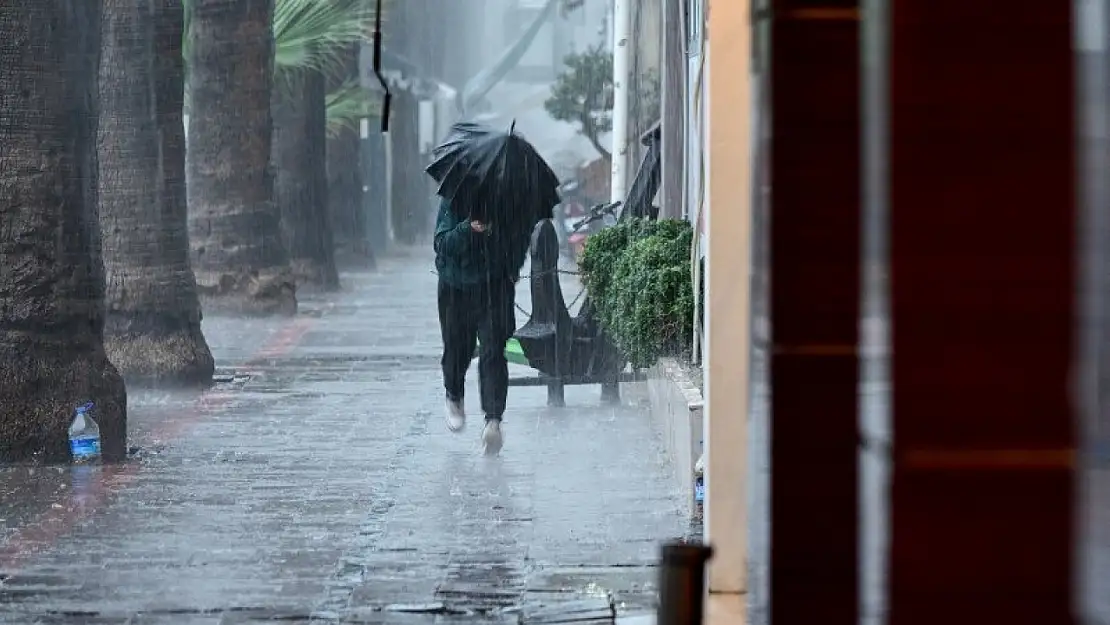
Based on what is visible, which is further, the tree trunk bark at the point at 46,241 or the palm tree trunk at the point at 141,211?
the palm tree trunk at the point at 141,211

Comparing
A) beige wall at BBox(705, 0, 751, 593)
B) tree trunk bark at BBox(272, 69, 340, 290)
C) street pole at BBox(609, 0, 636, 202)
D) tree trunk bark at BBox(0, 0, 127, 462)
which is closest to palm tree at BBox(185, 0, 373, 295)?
tree trunk bark at BBox(272, 69, 340, 290)

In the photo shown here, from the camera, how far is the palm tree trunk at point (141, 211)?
45.5 feet

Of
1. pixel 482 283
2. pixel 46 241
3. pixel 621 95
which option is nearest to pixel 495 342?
pixel 482 283

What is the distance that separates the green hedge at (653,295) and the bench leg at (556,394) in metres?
1.06

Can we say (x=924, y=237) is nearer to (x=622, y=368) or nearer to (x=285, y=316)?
(x=622, y=368)

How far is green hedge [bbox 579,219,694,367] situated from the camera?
10.5 m

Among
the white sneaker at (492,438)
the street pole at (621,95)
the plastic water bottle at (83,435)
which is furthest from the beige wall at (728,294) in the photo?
the street pole at (621,95)

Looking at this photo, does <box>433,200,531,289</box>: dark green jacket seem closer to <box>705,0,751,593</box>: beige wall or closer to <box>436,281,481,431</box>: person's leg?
<box>436,281,481,431</box>: person's leg

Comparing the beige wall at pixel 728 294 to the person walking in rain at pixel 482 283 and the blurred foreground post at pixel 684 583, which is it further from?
the person walking in rain at pixel 482 283

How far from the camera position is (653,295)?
34.6ft

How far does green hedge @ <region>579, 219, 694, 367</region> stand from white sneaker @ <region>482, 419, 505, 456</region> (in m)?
0.88

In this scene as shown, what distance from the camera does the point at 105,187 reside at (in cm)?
1399

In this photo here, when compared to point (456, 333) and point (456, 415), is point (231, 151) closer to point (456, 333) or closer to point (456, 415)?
point (456, 415)

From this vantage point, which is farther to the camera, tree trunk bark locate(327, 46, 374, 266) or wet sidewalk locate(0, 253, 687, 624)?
tree trunk bark locate(327, 46, 374, 266)
